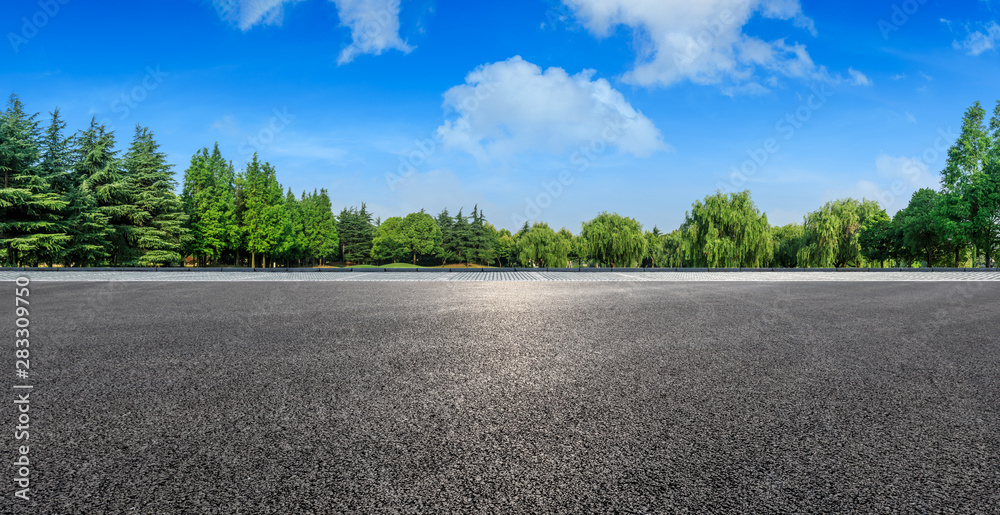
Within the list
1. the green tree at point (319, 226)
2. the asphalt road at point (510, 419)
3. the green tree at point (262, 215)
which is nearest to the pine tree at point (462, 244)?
the green tree at point (319, 226)

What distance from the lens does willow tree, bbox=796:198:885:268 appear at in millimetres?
30516

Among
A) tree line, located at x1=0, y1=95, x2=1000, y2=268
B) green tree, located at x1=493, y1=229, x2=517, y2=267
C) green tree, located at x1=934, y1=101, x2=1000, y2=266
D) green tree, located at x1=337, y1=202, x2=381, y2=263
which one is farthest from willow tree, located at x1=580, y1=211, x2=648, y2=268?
green tree, located at x1=337, y1=202, x2=381, y2=263

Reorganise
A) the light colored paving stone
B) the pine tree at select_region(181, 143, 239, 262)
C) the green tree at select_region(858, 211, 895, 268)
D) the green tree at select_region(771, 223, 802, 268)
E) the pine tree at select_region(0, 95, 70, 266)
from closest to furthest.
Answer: the light colored paving stone, the pine tree at select_region(0, 95, 70, 266), the green tree at select_region(771, 223, 802, 268), the pine tree at select_region(181, 143, 239, 262), the green tree at select_region(858, 211, 895, 268)

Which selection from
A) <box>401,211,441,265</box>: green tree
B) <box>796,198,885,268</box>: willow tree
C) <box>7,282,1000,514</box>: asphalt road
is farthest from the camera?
<box>401,211,441,265</box>: green tree

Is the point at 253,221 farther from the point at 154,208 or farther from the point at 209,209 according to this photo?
the point at 154,208

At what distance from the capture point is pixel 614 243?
35188 mm

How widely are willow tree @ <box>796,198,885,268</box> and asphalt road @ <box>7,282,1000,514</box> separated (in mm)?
28208

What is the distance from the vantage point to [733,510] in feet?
6.32

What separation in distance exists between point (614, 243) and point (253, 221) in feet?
93.5

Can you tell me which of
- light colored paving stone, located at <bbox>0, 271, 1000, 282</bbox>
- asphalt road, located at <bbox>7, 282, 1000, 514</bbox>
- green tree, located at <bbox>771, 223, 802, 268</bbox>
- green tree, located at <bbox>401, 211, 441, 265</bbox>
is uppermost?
green tree, located at <bbox>401, 211, 441, 265</bbox>

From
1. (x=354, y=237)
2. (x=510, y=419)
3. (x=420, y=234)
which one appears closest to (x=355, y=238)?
(x=354, y=237)

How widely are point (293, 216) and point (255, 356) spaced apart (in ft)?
157

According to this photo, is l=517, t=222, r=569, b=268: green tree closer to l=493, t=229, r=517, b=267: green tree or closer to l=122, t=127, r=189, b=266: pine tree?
l=493, t=229, r=517, b=267: green tree


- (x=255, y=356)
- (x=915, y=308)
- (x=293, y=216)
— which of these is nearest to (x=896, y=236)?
(x=915, y=308)
